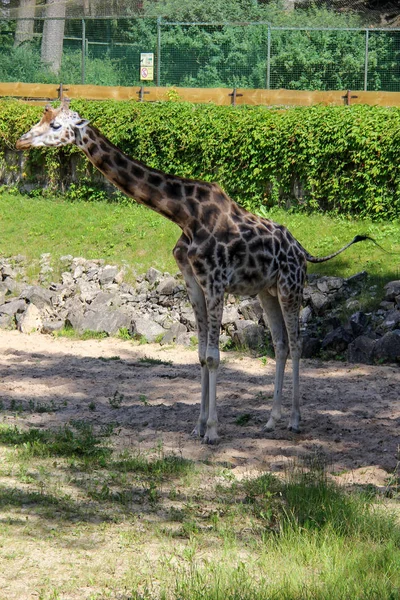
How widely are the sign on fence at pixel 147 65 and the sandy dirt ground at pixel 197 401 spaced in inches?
490

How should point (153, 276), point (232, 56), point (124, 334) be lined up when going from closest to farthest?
point (124, 334), point (153, 276), point (232, 56)

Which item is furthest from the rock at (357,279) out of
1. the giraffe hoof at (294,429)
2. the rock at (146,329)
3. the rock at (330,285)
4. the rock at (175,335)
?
the giraffe hoof at (294,429)

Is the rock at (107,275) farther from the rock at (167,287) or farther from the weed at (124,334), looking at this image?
the weed at (124,334)

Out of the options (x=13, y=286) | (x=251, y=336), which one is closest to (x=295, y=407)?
(x=251, y=336)

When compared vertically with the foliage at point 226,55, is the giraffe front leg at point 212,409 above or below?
below

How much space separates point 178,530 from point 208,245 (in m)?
3.07

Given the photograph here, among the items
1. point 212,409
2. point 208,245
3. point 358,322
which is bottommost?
point 212,409

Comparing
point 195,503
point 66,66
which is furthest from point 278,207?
point 66,66

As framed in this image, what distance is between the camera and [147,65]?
79.4 ft

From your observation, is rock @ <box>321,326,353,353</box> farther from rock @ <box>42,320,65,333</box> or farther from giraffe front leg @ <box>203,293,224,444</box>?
rock @ <box>42,320,65,333</box>

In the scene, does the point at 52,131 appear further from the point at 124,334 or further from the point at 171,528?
the point at 124,334

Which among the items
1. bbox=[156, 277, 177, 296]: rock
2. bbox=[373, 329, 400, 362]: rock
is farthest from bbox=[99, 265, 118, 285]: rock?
bbox=[373, 329, 400, 362]: rock

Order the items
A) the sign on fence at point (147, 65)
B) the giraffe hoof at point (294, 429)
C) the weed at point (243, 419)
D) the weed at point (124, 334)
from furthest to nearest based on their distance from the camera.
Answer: the sign on fence at point (147, 65), the weed at point (124, 334), the weed at point (243, 419), the giraffe hoof at point (294, 429)

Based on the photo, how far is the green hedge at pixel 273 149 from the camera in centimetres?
1522
